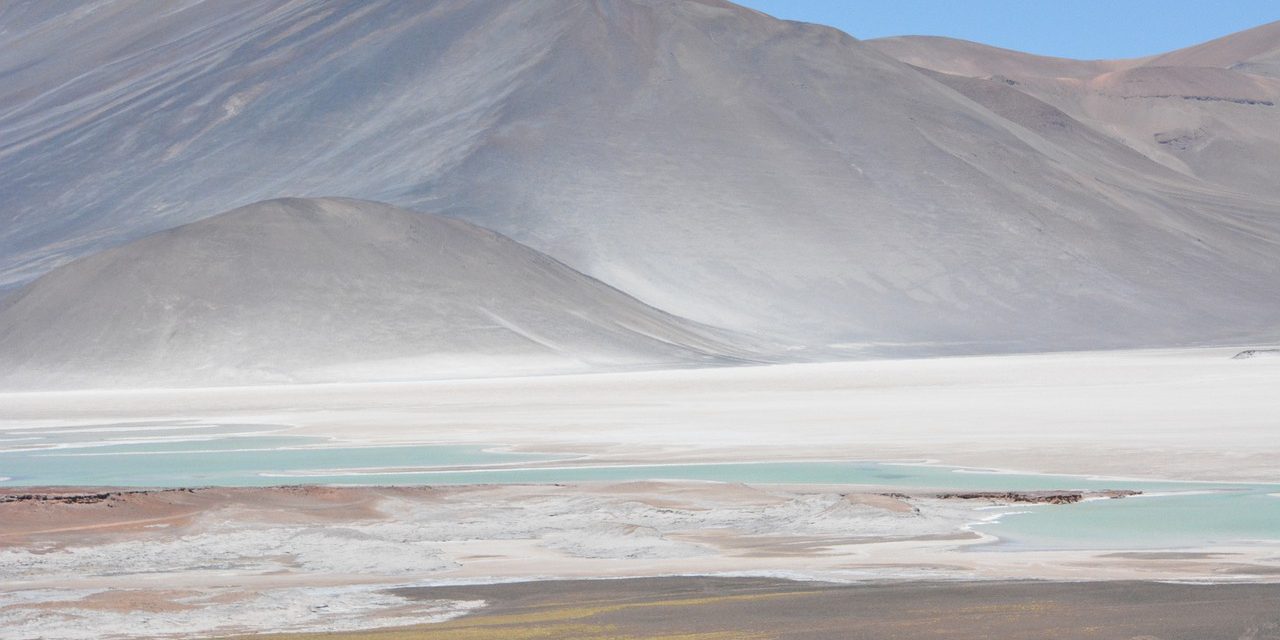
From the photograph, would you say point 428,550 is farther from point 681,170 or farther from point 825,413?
point 681,170

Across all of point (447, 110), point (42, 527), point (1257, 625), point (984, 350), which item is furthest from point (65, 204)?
point (1257, 625)

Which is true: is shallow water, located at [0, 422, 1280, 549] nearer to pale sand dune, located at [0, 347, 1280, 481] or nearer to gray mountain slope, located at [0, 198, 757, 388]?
pale sand dune, located at [0, 347, 1280, 481]

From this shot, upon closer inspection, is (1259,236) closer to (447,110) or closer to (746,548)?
(447,110)

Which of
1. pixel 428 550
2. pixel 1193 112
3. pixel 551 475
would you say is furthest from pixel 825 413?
pixel 1193 112

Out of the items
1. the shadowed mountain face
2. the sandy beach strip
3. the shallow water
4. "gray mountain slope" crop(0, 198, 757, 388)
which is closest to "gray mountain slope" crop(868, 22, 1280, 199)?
the shadowed mountain face

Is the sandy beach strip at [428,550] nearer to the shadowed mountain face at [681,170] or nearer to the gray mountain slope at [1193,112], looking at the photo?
the shadowed mountain face at [681,170]

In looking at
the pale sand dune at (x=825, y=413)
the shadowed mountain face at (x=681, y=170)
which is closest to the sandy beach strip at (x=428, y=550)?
the pale sand dune at (x=825, y=413)
